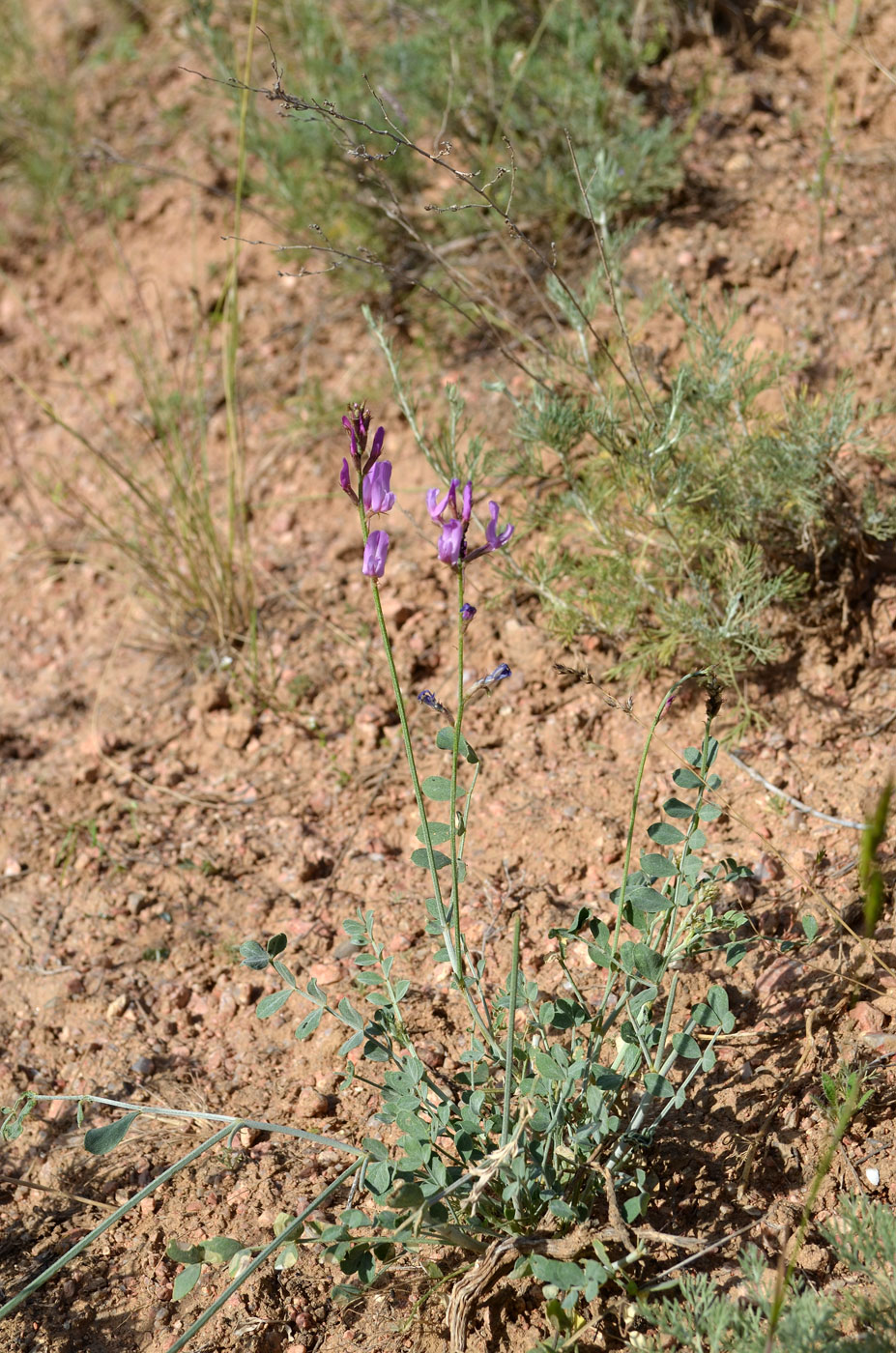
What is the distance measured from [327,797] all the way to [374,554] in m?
1.32

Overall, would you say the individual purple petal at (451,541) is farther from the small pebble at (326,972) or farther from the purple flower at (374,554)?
the small pebble at (326,972)

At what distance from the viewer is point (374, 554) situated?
1433mm

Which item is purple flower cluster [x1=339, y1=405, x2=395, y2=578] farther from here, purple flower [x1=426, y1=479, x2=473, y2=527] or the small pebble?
the small pebble

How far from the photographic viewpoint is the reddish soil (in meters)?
1.80

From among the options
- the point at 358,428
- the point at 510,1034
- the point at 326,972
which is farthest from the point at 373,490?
the point at 326,972

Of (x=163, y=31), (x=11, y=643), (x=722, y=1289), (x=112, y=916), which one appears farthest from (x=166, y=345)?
(x=722, y=1289)

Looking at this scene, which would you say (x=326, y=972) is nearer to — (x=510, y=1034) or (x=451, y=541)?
(x=510, y=1034)

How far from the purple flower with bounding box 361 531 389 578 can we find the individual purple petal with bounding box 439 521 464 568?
0.07m

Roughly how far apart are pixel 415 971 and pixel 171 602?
1381 millimetres

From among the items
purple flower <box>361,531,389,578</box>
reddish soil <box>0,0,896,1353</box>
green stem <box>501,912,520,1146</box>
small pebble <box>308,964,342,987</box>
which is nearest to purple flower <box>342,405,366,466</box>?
purple flower <box>361,531,389,578</box>

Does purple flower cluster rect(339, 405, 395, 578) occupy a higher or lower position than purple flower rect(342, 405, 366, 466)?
lower

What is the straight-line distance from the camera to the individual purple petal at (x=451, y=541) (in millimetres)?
1398

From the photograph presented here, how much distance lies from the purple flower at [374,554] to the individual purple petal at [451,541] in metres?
0.07

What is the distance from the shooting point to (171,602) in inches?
121
